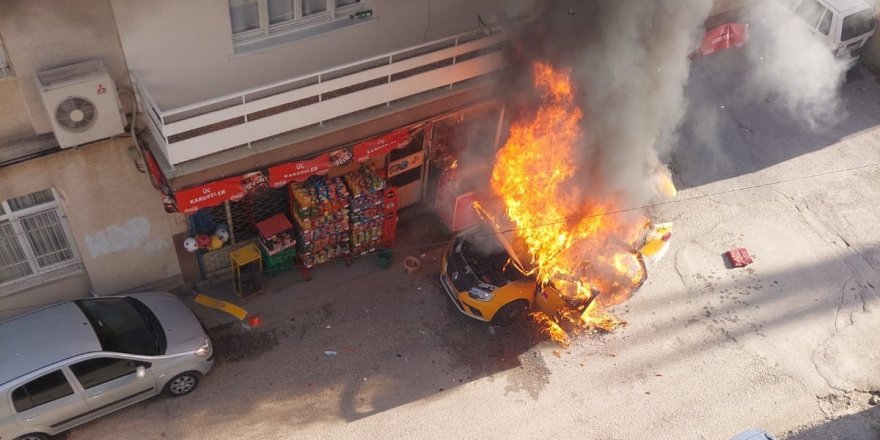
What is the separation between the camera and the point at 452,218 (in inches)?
535

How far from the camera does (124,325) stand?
10500 mm

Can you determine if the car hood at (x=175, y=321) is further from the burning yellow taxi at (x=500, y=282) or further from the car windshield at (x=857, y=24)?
the car windshield at (x=857, y=24)

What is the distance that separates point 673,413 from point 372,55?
7.62 m

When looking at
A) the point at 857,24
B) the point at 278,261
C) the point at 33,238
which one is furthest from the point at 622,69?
the point at 33,238

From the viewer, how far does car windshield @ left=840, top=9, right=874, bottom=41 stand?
1720 centimetres

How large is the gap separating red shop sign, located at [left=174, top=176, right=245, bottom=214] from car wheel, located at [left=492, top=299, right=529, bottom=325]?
4760 mm

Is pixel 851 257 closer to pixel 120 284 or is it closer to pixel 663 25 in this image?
pixel 663 25

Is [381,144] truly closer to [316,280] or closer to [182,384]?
[316,280]

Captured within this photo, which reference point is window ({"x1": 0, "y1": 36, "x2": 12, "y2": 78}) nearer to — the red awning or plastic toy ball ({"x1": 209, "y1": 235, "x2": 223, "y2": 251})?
Answer: plastic toy ball ({"x1": 209, "y1": 235, "x2": 223, "y2": 251})

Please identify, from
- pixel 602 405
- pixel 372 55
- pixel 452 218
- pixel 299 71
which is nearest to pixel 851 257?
pixel 602 405

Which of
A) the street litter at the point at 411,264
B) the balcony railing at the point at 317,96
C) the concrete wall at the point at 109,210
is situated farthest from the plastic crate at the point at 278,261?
the balcony railing at the point at 317,96

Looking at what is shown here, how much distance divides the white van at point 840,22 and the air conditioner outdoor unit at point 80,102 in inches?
641

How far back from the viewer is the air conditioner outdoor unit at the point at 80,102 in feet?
29.0

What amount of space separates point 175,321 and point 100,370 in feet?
4.41
